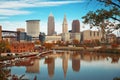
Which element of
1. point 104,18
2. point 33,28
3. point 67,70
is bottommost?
point 67,70

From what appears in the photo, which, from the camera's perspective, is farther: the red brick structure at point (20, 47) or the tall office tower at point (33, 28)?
the tall office tower at point (33, 28)

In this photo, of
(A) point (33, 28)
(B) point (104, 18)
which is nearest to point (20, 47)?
(B) point (104, 18)

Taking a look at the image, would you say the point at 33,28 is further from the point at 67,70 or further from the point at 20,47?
the point at 67,70

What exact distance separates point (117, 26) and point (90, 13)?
0.76 metres

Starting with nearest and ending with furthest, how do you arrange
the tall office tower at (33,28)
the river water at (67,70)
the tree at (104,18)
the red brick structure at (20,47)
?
the tree at (104,18), the river water at (67,70), the red brick structure at (20,47), the tall office tower at (33,28)

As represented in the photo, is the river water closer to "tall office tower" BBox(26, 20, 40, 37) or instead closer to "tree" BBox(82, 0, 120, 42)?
"tree" BBox(82, 0, 120, 42)

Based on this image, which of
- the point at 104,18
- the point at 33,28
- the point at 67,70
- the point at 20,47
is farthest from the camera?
the point at 33,28

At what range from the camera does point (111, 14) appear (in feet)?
20.1

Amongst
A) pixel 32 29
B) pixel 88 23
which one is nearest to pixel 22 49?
pixel 88 23

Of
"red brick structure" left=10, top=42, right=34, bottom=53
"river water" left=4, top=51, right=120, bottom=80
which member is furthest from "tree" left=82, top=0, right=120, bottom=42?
"red brick structure" left=10, top=42, right=34, bottom=53

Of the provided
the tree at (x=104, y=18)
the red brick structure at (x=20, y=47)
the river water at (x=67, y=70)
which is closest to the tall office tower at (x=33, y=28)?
the red brick structure at (x=20, y=47)

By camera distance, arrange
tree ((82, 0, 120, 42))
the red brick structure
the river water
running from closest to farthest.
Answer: tree ((82, 0, 120, 42))
the river water
the red brick structure

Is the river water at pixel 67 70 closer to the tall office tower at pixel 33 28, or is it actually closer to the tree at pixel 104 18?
the tree at pixel 104 18

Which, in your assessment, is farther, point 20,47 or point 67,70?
point 20,47
